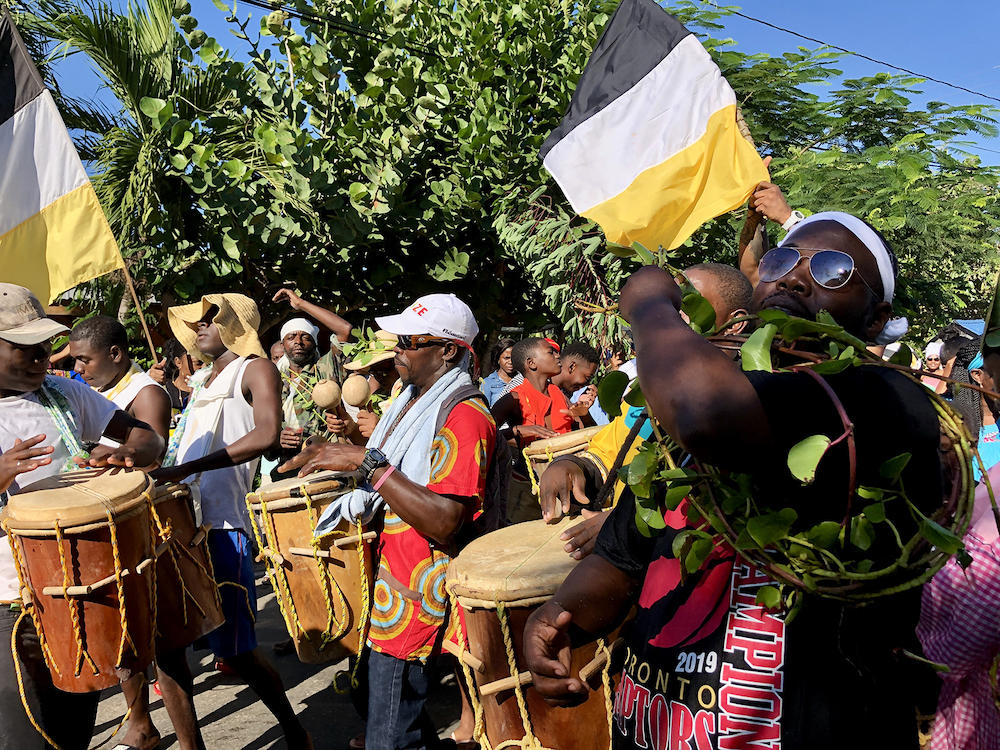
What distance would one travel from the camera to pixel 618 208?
179 inches

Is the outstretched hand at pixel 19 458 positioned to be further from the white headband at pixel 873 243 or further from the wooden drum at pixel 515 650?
the white headband at pixel 873 243

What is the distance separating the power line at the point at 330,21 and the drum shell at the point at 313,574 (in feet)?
19.9

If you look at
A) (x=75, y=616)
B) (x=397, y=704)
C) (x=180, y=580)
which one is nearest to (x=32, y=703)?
(x=75, y=616)

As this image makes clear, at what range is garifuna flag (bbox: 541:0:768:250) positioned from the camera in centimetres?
452

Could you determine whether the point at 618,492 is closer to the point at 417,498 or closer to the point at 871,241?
the point at 417,498

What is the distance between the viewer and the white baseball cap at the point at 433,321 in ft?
11.2

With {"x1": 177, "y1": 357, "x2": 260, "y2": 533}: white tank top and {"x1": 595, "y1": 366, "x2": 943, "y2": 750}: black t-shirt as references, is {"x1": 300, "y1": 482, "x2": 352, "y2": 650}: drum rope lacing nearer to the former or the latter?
{"x1": 177, "y1": 357, "x2": 260, "y2": 533}: white tank top

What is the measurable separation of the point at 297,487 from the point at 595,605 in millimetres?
2370

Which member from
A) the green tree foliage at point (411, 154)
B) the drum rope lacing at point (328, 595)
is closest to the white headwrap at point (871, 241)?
the drum rope lacing at point (328, 595)

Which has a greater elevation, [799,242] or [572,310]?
[799,242]

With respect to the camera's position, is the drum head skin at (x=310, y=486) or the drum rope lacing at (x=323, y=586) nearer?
the drum rope lacing at (x=323, y=586)

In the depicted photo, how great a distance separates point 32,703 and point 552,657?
258cm

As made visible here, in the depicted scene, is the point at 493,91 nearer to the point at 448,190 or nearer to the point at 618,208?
the point at 448,190

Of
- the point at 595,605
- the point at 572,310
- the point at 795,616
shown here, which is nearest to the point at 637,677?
the point at 595,605
